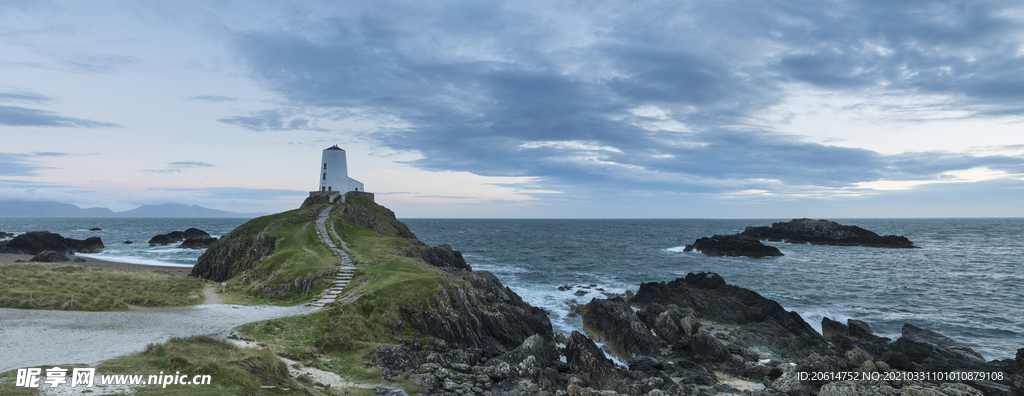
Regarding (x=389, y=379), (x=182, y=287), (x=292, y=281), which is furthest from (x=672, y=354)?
(x=182, y=287)

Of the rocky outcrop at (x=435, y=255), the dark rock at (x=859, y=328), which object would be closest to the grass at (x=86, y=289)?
the rocky outcrop at (x=435, y=255)

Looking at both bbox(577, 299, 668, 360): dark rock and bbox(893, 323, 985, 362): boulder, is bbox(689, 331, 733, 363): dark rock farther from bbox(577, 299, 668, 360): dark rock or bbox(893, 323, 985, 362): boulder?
bbox(893, 323, 985, 362): boulder

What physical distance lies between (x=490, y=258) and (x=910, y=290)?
187 feet

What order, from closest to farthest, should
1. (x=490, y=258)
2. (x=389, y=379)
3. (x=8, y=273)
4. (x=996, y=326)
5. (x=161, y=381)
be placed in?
(x=161, y=381) → (x=389, y=379) → (x=8, y=273) → (x=996, y=326) → (x=490, y=258)

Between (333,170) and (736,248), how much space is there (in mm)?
78906

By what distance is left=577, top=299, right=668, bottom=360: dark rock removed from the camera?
1119 inches

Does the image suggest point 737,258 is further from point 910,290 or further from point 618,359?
point 618,359

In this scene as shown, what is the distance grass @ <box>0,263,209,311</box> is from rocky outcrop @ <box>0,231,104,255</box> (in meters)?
64.9

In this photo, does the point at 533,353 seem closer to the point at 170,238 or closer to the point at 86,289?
the point at 86,289

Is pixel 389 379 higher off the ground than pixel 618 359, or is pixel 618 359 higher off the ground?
pixel 389 379

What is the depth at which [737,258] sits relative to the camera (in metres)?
81.8

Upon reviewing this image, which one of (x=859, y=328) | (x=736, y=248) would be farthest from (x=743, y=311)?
(x=736, y=248)

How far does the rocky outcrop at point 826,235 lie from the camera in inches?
4137

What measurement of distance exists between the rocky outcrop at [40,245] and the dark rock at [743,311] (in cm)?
9602
